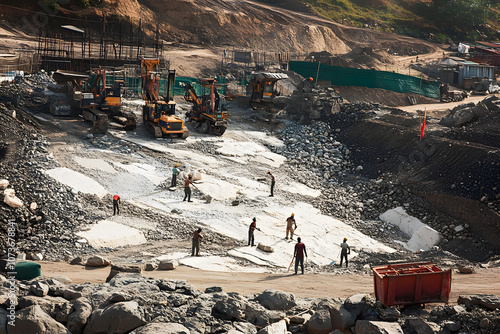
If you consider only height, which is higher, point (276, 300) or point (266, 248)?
point (276, 300)

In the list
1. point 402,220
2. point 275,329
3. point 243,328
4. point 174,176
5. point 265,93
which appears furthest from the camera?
point 265,93

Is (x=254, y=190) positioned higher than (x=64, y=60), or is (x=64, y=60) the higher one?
(x=64, y=60)

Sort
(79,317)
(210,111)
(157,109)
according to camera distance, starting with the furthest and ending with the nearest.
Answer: (210,111) < (157,109) < (79,317)

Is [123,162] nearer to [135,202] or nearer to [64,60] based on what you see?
[135,202]

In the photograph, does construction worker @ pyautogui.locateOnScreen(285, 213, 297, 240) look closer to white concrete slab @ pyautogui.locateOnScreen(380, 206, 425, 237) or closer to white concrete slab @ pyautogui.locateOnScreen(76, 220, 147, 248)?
white concrete slab @ pyautogui.locateOnScreen(76, 220, 147, 248)

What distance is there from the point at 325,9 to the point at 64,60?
1659 inches

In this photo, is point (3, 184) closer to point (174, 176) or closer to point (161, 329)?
point (174, 176)

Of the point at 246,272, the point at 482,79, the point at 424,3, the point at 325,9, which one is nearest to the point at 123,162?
the point at 246,272

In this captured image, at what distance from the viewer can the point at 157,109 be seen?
26703 millimetres

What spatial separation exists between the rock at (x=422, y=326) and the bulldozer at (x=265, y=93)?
2449 cm

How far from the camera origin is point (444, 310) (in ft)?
34.3

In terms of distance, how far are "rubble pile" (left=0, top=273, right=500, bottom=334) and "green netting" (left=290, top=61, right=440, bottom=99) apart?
31.1m

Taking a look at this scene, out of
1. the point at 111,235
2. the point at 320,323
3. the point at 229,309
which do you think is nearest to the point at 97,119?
the point at 111,235

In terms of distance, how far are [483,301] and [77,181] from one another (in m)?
14.5
